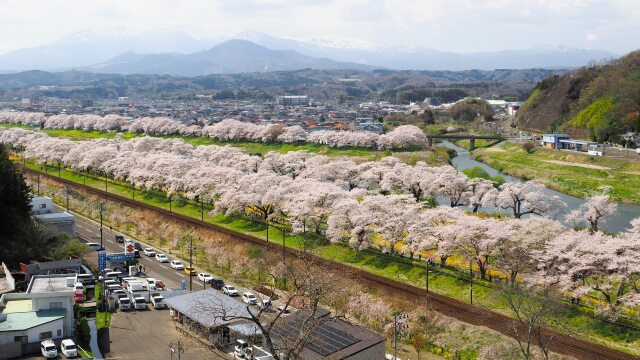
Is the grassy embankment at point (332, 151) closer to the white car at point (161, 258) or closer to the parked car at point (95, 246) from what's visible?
the white car at point (161, 258)

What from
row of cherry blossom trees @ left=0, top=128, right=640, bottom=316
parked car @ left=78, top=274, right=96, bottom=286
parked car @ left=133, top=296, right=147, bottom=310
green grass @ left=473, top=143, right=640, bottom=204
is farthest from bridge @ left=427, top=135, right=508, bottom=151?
parked car @ left=133, top=296, right=147, bottom=310

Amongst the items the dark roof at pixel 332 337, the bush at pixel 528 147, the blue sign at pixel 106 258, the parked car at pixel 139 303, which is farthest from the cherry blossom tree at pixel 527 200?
the bush at pixel 528 147

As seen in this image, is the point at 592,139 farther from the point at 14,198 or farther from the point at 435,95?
the point at 435,95

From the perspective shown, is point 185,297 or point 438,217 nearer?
point 185,297

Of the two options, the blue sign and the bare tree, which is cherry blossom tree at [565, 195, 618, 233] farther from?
the blue sign

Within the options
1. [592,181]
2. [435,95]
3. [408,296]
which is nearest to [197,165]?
[408,296]
